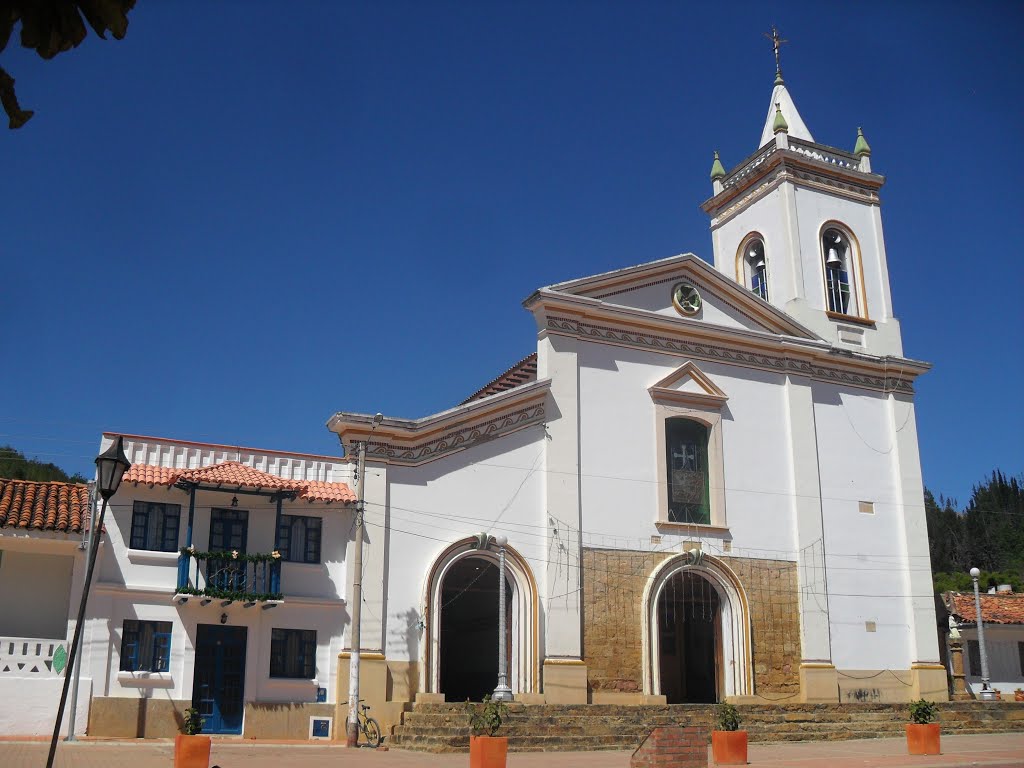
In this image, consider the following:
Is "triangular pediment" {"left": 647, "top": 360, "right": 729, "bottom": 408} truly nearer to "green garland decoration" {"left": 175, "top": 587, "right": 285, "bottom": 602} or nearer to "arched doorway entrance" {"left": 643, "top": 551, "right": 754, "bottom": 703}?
"arched doorway entrance" {"left": 643, "top": 551, "right": 754, "bottom": 703}

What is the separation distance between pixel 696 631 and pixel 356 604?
37.6 ft

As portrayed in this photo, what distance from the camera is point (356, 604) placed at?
2261 cm

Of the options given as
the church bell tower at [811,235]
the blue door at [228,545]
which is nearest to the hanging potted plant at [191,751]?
the blue door at [228,545]

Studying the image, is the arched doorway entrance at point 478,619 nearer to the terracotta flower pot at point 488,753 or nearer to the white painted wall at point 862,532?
the terracotta flower pot at point 488,753

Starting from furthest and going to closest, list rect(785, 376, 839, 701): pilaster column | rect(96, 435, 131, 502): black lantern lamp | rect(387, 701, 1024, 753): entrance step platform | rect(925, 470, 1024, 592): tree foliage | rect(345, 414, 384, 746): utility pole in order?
rect(925, 470, 1024, 592): tree foliage
rect(785, 376, 839, 701): pilaster column
rect(345, 414, 384, 746): utility pole
rect(387, 701, 1024, 753): entrance step platform
rect(96, 435, 131, 502): black lantern lamp

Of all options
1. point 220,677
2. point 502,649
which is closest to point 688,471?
point 502,649

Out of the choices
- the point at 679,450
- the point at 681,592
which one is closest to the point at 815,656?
the point at 681,592

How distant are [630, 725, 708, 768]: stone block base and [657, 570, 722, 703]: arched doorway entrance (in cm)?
1146

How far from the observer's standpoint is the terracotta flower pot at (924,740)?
64.6 ft

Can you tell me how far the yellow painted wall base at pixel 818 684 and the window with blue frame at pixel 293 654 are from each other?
42.6 feet

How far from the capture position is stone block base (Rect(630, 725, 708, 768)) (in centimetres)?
1588

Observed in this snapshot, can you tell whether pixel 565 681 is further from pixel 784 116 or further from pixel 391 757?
pixel 784 116

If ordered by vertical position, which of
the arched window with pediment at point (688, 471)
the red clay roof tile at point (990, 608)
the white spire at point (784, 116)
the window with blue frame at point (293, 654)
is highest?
the white spire at point (784, 116)

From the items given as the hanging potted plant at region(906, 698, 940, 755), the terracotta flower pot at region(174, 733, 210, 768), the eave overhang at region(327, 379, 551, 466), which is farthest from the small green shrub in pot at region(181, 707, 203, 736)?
the hanging potted plant at region(906, 698, 940, 755)
